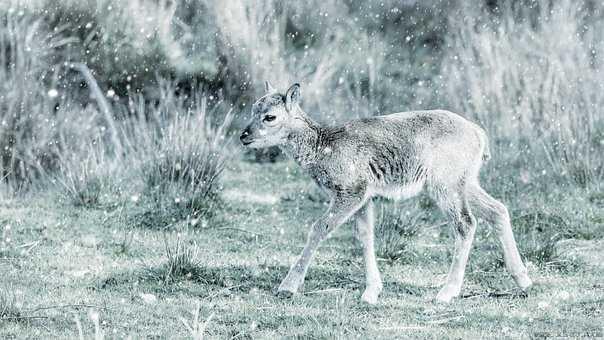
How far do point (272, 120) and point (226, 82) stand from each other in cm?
563

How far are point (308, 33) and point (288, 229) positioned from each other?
7361 mm

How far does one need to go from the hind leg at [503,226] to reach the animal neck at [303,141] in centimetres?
128

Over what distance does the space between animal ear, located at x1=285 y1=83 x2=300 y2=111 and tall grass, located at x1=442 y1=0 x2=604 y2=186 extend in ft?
11.9

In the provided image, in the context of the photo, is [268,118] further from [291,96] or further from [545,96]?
[545,96]

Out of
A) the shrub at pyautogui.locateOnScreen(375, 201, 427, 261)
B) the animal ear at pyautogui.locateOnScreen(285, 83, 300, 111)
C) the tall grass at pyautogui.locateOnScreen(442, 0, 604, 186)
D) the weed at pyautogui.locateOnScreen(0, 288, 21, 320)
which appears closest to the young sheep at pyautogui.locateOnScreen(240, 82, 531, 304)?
the animal ear at pyautogui.locateOnScreen(285, 83, 300, 111)

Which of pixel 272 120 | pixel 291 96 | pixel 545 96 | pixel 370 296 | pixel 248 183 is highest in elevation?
pixel 291 96

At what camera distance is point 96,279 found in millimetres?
6914

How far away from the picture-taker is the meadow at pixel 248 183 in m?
6.19

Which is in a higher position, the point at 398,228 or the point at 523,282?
the point at 523,282

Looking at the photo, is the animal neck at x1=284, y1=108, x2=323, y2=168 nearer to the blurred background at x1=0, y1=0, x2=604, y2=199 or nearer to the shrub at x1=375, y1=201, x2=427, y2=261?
the shrub at x1=375, y1=201, x2=427, y2=261

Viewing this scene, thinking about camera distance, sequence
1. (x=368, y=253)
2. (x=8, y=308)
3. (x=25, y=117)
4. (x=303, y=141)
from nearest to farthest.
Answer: (x=8, y=308), (x=368, y=253), (x=303, y=141), (x=25, y=117)

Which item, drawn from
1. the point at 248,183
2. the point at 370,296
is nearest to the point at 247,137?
the point at 370,296

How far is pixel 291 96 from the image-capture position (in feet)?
22.9

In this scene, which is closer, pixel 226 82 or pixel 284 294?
pixel 284 294
